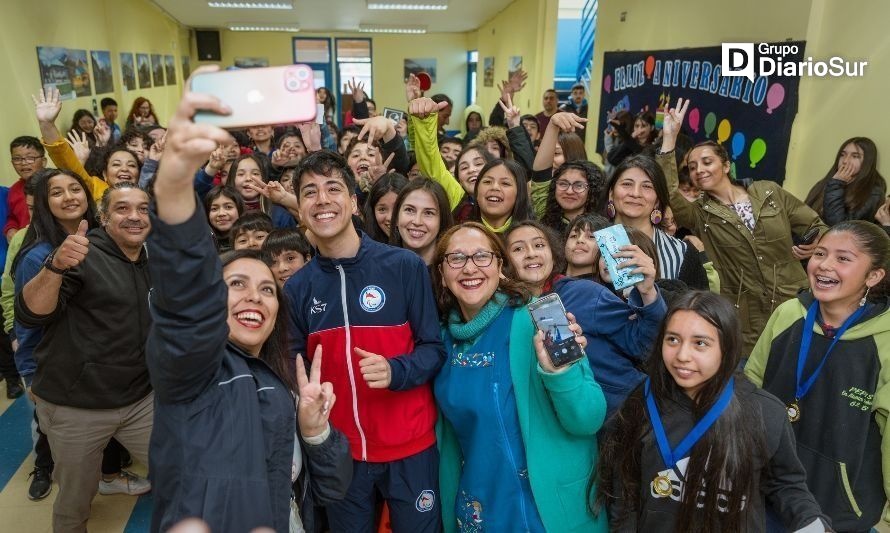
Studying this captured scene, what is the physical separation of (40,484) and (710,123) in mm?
5984

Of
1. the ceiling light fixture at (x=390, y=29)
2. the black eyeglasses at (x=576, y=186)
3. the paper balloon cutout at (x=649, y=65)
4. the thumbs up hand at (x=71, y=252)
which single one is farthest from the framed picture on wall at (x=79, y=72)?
the ceiling light fixture at (x=390, y=29)

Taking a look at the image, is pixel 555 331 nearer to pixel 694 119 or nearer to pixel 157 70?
pixel 694 119

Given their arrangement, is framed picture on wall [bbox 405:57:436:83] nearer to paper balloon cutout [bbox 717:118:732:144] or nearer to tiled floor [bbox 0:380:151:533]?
paper balloon cutout [bbox 717:118:732:144]

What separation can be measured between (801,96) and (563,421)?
13.1 feet

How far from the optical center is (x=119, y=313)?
2.25 m

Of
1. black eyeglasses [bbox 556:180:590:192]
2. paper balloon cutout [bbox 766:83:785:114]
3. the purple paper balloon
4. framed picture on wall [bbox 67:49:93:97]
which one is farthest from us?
framed picture on wall [bbox 67:49:93:97]

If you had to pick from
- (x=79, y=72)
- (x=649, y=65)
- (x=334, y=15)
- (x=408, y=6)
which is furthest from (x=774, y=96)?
(x=334, y=15)

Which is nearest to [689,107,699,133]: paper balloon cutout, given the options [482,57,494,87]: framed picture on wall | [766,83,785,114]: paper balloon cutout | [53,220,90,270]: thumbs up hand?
[766,83,785,114]: paper balloon cutout

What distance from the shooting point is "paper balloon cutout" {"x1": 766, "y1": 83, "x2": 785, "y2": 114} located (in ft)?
14.4

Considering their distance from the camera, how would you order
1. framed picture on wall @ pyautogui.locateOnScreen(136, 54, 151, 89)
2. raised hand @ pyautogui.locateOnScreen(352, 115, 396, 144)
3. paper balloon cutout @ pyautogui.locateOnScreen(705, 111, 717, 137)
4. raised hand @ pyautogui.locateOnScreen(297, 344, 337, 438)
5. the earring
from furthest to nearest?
framed picture on wall @ pyautogui.locateOnScreen(136, 54, 151, 89) < paper balloon cutout @ pyautogui.locateOnScreen(705, 111, 717, 137) < raised hand @ pyautogui.locateOnScreen(352, 115, 396, 144) < the earring < raised hand @ pyautogui.locateOnScreen(297, 344, 337, 438)

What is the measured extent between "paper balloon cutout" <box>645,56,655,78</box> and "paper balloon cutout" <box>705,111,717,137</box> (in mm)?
1305

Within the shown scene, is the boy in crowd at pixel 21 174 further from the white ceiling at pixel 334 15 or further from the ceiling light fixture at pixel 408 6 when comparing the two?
the ceiling light fixture at pixel 408 6

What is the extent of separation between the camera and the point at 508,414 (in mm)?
1639

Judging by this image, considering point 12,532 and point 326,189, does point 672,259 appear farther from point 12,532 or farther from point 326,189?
point 12,532
